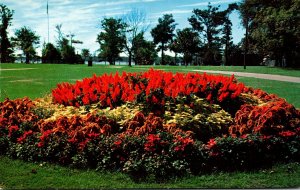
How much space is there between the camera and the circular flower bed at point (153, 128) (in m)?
5.61

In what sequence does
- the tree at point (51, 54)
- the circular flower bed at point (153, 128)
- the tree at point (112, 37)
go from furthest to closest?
the tree at point (51, 54)
the tree at point (112, 37)
the circular flower bed at point (153, 128)

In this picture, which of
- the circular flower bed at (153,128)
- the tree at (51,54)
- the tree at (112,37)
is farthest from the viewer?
the tree at (51,54)

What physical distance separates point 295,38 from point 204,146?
→ 34342mm

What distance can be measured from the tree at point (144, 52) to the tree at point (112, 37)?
177 centimetres

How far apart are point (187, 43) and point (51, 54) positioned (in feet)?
58.0

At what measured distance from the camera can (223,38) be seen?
40156 millimetres

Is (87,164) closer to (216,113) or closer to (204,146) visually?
(204,146)

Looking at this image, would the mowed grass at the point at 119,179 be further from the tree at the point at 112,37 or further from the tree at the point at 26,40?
the tree at the point at 26,40

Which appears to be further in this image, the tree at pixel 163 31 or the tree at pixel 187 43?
the tree at pixel 187 43

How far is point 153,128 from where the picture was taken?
6031 millimetres

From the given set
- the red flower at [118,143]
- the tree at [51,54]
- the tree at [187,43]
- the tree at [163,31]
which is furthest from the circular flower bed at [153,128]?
the tree at [51,54]

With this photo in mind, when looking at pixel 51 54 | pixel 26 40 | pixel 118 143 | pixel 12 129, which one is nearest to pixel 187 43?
pixel 51 54

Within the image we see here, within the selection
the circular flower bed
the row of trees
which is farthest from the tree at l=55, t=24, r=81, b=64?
the circular flower bed

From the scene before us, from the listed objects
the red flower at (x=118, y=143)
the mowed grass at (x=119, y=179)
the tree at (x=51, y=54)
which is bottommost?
the mowed grass at (x=119, y=179)
